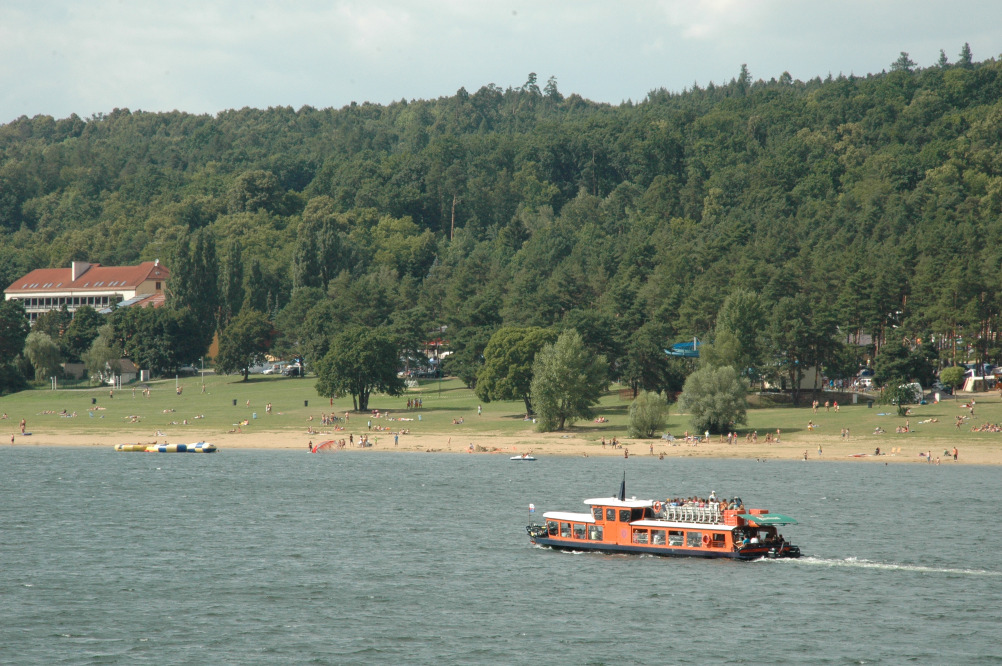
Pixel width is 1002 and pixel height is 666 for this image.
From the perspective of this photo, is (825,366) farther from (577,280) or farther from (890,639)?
(890,639)

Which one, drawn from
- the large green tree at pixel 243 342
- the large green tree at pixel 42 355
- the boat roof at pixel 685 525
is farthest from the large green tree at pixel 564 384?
the large green tree at pixel 42 355

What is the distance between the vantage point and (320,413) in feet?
449

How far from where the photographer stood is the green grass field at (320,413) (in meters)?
110

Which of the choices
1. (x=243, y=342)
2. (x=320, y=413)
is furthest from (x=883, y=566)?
(x=243, y=342)

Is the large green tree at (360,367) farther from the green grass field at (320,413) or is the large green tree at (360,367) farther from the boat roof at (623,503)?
the boat roof at (623,503)

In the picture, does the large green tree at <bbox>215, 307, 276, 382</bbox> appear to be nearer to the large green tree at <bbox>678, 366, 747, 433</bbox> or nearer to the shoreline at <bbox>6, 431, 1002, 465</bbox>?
the shoreline at <bbox>6, 431, 1002, 465</bbox>

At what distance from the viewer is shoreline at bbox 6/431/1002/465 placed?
99.7 m

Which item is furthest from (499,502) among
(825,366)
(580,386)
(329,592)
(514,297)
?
(514,297)

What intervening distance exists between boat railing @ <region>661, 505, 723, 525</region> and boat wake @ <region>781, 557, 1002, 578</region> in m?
4.04

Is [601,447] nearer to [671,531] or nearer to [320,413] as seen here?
[320,413]

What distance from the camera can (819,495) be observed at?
8394cm

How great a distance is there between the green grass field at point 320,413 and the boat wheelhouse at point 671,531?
4806cm

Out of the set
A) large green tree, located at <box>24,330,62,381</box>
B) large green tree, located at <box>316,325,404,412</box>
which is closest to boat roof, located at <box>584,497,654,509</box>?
large green tree, located at <box>316,325,404,412</box>

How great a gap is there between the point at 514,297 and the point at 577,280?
12825mm
